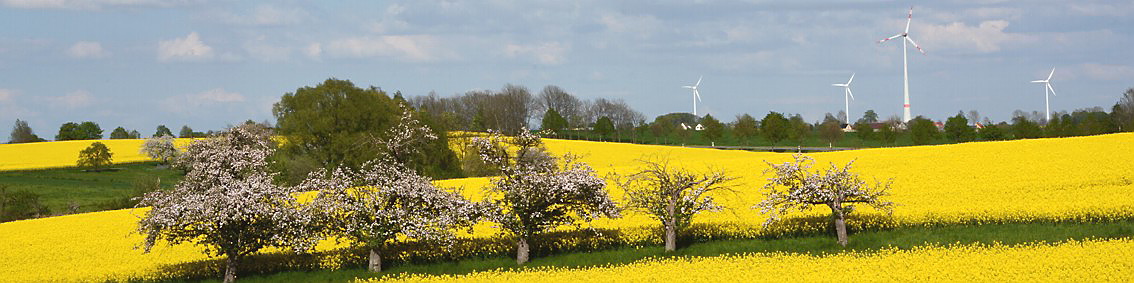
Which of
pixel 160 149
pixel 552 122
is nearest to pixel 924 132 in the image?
pixel 552 122

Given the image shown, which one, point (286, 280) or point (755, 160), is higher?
point (755, 160)

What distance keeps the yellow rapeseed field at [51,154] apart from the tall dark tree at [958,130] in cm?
8506

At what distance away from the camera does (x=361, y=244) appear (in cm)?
3772

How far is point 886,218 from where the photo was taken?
1383 inches

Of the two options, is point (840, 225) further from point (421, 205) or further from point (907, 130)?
point (907, 130)

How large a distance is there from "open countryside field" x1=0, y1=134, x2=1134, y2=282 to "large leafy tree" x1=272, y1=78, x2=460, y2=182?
3068cm

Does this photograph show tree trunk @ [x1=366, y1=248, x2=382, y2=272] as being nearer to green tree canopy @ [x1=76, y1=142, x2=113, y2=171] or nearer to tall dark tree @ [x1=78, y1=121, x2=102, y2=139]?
green tree canopy @ [x1=76, y1=142, x2=113, y2=171]

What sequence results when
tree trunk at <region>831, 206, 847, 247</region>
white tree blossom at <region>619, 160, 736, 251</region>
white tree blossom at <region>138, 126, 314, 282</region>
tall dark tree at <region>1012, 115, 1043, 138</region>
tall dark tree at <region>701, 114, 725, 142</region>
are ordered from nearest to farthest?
tree trunk at <region>831, 206, 847, 247</region> < white tree blossom at <region>138, 126, 314, 282</region> < white tree blossom at <region>619, 160, 736, 251</region> < tall dark tree at <region>1012, 115, 1043, 138</region> < tall dark tree at <region>701, 114, 725, 142</region>

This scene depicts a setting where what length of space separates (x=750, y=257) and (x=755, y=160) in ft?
74.5

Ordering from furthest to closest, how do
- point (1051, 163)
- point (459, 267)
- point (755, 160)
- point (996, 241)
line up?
point (755, 160), point (1051, 163), point (459, 267), point (996, 241)

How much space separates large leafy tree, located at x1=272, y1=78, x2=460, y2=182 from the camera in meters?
79.2

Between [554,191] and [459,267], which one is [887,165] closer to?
[554,191]

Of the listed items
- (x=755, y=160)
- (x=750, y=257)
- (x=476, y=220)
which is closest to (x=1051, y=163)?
(x=755, y=160)

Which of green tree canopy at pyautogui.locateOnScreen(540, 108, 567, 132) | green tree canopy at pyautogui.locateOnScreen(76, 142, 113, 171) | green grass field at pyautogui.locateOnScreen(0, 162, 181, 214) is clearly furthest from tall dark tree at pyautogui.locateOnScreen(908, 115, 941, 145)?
green tree canopy at pyautogui.locateOnScreen(76, 142, 113, 171)
